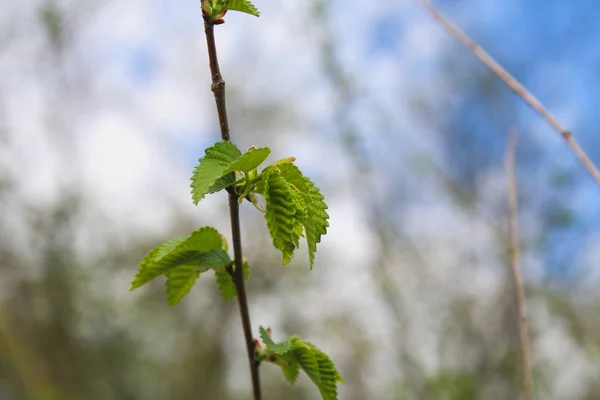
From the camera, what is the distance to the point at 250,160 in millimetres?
372

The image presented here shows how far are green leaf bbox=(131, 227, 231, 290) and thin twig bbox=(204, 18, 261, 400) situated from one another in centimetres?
2

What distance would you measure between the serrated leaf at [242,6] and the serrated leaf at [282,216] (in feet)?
0.39

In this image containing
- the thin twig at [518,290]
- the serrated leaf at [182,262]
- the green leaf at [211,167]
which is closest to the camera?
the green leaf at [211,167]

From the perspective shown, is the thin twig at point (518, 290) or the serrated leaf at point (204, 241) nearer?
the serrated leaf at point (204, 241)

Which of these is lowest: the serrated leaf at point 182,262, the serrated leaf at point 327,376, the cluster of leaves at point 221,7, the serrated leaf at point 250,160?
the serrated leaf at point 327,376

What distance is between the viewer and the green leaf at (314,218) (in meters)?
0.38

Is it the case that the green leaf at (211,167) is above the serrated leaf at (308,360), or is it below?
above

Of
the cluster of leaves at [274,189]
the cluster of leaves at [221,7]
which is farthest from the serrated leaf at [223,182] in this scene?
the cluster of leaves at [221,7]

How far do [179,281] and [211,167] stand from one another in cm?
A: 15

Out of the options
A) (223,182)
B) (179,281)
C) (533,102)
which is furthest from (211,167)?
(533,102)

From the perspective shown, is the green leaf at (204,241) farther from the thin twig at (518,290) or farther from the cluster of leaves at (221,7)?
the thin twig at (518,290)

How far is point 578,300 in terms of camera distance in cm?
307

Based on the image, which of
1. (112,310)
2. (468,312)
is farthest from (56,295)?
(468,312)

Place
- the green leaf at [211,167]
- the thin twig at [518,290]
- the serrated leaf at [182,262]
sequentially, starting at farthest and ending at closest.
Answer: the thin twig at [518,290]
the serrated leaf at [182,262]
the green leaf at [211,167]
